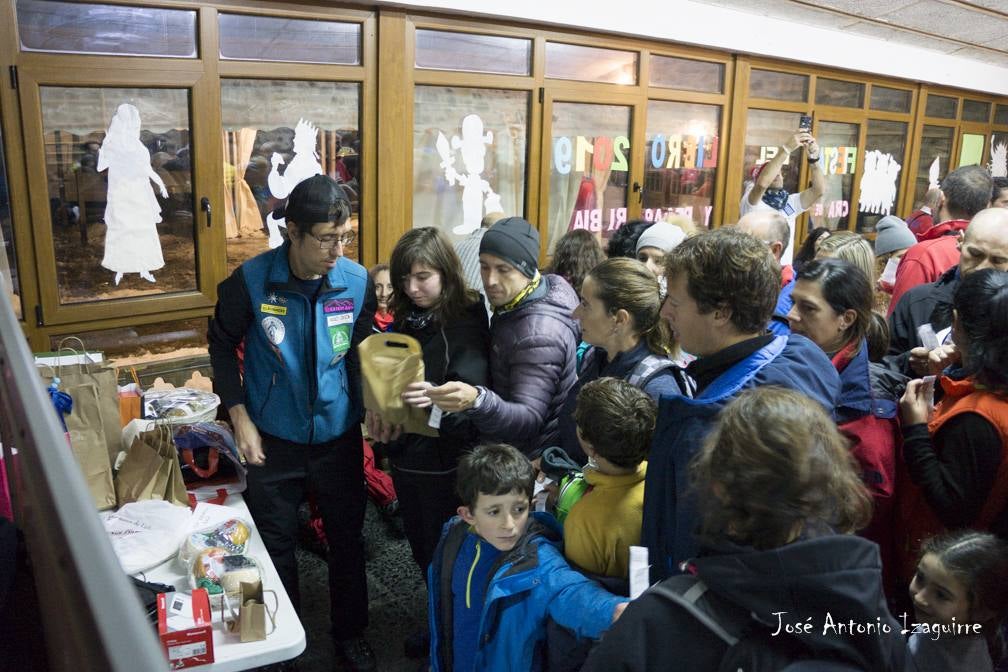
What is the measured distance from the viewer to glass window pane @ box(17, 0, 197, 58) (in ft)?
10.5

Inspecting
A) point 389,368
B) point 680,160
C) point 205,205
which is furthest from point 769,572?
point 680,160

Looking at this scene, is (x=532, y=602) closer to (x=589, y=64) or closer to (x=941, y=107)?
(x=589, y=64)

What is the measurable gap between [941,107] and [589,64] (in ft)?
18.3

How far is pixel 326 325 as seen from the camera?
2246 millimetres

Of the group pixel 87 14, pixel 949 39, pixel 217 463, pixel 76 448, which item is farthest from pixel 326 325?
pixel 949 39

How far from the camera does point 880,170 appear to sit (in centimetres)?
805

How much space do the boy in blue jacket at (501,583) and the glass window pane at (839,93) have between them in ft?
20.7

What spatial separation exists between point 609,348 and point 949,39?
7149 mm

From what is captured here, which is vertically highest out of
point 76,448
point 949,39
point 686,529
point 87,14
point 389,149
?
point 949,39

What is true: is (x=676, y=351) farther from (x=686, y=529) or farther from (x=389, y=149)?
(x=389, y=149)

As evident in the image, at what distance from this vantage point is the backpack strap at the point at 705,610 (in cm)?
100

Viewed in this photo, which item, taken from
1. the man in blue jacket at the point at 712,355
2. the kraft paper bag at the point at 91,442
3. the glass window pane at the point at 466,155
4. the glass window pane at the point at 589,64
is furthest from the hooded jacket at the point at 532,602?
the glass window pane at the point at 589,64

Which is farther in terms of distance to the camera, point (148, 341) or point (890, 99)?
point (890, 99)

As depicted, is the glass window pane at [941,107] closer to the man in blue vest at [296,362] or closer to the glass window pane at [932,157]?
the glass window pane at [932,157]
